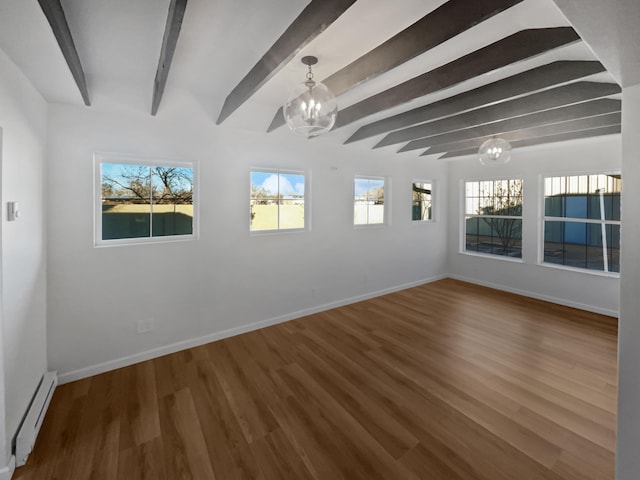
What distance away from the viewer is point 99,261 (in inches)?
105

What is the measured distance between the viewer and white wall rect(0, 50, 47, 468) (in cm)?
167

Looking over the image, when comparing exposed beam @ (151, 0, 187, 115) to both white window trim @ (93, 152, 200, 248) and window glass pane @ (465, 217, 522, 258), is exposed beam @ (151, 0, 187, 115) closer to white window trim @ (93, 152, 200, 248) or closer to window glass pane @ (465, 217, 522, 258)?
white window trim @ (93, 152, 200, 248)

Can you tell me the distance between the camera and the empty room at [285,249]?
1632 mm

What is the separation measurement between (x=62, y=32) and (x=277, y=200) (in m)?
2.47

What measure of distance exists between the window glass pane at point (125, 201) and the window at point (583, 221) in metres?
5.79

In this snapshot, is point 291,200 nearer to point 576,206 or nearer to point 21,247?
point 21,247

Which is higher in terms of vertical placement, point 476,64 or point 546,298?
→ point 476,64

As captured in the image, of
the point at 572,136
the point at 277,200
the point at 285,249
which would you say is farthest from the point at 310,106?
the point at 572,136

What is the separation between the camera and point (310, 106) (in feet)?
5.98

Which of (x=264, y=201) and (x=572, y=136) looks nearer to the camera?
(x=264, y=201)

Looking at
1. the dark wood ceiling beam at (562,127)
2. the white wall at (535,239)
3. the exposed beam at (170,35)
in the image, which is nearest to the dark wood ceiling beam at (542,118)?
the dark wood ceiling beam at (562,127)

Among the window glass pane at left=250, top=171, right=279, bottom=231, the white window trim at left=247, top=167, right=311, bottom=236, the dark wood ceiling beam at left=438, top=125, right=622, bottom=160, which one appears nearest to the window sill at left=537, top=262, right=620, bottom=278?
the dark wood ceiling beam at left=438, top=125, right=622, bottom=160

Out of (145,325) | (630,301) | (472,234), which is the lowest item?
(145,325)

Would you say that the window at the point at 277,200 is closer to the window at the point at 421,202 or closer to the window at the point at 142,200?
the window at the point at 142,200
